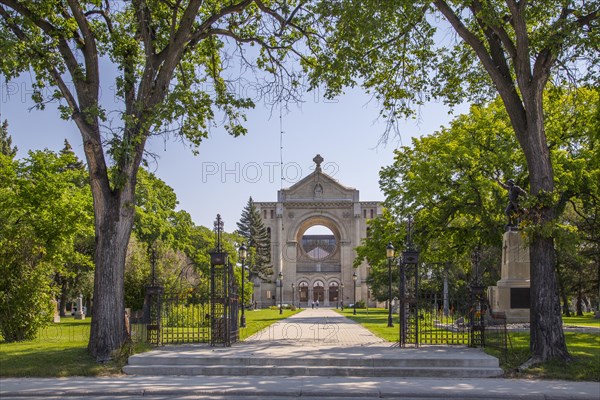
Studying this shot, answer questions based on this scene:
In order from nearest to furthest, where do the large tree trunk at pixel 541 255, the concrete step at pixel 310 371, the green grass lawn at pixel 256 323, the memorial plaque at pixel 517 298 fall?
the concrete step at pixel 310 371 → the large tree trunk at pixel 541 255 → the memorial plaque at pixel 517 298 → the green grass lawn at pixel 256 323

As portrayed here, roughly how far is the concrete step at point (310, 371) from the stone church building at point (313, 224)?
250 feet

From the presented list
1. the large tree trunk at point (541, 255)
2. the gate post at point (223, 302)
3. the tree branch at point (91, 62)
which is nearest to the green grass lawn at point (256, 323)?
the gate post at point (223, 302)

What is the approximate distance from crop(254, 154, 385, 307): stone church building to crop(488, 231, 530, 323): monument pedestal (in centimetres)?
7164

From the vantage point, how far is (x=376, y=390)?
10297 mm

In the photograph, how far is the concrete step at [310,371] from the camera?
1206cm

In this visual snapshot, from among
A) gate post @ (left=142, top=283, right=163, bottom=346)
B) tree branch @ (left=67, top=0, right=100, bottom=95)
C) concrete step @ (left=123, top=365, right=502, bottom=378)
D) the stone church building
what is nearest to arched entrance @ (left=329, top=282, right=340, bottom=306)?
the stone church building

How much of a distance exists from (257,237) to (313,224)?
8474mm

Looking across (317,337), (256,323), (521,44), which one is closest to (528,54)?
(521,44)

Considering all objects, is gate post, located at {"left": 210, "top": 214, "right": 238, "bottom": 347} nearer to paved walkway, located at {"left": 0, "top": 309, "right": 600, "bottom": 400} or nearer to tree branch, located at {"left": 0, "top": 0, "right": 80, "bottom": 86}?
paved walkway, located at {"left": 0, "top": 309, "right": 600, "bottom": 400}

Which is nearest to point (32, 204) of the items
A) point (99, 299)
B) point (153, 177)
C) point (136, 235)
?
point (136, 235)

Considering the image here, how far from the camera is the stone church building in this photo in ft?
294

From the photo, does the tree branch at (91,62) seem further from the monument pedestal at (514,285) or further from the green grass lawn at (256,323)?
the monument pedestal at (514,285)

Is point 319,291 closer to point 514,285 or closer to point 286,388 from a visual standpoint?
point 514,285

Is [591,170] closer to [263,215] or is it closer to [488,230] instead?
[488,230]
